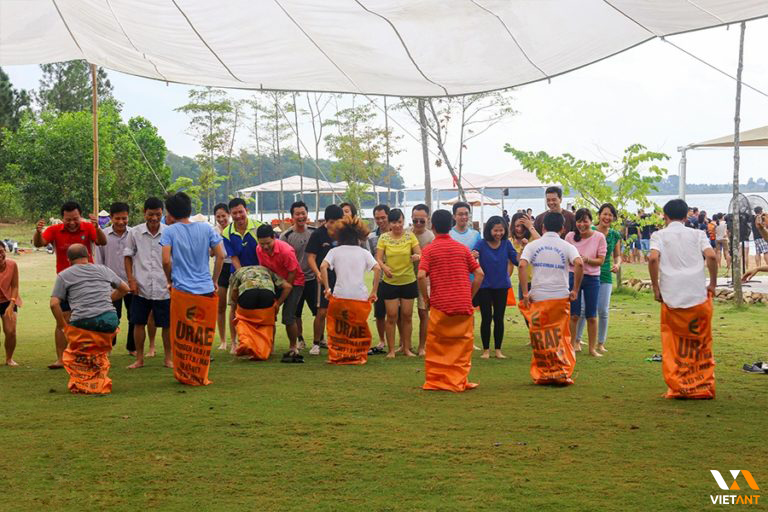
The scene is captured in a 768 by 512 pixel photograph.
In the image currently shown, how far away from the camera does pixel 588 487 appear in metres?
4.95

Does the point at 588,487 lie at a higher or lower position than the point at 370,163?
lower

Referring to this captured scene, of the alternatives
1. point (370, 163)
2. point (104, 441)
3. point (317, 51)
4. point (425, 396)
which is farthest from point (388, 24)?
point (370, 163)

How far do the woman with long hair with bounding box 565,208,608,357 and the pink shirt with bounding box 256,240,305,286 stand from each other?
3207 millimetres

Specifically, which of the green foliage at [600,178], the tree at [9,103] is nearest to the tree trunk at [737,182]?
the green foliage at [600,178]

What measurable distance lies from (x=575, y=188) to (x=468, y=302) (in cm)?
1181

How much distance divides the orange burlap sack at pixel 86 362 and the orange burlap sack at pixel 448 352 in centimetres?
293

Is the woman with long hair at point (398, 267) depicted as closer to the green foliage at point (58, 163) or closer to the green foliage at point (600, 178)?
the green foliage at point (600, 178)

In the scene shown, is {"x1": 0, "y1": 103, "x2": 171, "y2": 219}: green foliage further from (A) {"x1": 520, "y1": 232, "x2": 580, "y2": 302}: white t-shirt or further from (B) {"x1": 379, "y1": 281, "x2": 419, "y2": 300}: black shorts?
(A) {"x1": 520, "y1": 232, "x2": 580, "y2": 302}: white t-shirt

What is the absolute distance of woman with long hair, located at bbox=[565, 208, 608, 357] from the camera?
10.3m

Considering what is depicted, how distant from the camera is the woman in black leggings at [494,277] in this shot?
34.6 feet

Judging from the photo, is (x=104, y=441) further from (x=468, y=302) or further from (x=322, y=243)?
(x=322, y=243)

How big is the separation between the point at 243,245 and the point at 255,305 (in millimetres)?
880

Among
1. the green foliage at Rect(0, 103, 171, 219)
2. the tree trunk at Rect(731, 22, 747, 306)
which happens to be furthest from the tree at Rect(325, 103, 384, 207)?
the tree trunk at Rect(731, 22, 747, 306)

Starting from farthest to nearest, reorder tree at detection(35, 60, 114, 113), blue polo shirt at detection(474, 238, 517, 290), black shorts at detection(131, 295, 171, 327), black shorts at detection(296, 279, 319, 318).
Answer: tree at detection(35, 60, 114, 113), black shorts at detection(296, 279, 319, 318), blue polo shirt at detection(474, 238, 517, 290), black shorts at detection(131, 295, 171, 327)
